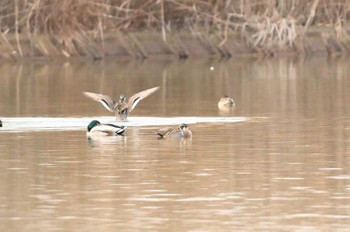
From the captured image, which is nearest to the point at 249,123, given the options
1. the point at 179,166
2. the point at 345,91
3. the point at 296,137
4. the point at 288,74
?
the point at 296,137

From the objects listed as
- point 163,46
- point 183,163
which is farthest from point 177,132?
point 163,46

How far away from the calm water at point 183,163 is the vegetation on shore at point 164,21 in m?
13.2

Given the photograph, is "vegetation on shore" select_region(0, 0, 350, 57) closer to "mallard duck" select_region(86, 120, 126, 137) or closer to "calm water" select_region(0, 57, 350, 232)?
"calm water" select_region(0, 57, 350, 232)

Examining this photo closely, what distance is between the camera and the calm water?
12625 mm

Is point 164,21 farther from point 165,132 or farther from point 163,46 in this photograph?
point 165,132

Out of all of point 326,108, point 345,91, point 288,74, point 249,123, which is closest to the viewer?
point 249,123

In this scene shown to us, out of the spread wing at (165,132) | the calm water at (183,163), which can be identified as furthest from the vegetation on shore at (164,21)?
the spread wing at (165,132)

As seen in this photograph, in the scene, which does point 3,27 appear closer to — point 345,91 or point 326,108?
point 345,91

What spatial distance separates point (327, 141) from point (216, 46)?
27967 mm

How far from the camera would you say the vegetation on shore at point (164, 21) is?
45344mm

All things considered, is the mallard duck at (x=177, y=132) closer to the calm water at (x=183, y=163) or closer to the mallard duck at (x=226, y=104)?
the calm water at (x=183, y=163)

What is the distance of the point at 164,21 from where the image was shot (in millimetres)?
46812

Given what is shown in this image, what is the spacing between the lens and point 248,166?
16203mm

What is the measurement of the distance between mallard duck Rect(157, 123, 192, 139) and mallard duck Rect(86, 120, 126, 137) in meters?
0.50
